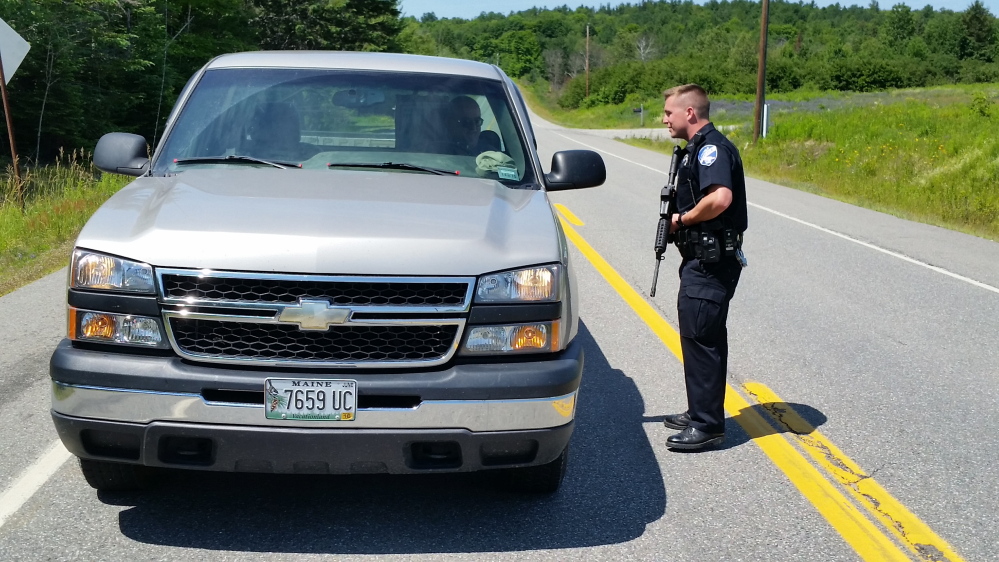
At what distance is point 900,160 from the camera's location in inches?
915

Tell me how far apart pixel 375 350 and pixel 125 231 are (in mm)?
1003

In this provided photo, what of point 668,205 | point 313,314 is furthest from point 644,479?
point 313,314

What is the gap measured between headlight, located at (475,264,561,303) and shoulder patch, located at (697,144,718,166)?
1.36 m

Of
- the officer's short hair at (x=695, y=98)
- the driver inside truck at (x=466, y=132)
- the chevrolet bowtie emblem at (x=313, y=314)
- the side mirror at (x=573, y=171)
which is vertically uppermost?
the officer's short hair at (x=695, y=98)

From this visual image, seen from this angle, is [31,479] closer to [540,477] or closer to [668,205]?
[540,477]

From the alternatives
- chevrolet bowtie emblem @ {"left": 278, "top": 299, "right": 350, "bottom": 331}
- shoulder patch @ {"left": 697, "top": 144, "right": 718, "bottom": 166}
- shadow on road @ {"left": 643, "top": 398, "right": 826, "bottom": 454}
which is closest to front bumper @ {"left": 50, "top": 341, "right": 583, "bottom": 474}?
chevrolet bowtie emblem @ {"left": 278, "top": 299, "right": 350, "bottom": 331}

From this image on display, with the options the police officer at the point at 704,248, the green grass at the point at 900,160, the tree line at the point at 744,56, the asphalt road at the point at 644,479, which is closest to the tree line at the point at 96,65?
the asphalt road at the point at 644,479

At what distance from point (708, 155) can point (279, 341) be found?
89.5 inches

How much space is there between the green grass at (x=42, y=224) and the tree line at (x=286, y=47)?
339 centimetres

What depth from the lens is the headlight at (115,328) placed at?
136 inches

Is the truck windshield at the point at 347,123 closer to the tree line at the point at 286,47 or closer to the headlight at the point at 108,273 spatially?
the headlight at the point at 108,273

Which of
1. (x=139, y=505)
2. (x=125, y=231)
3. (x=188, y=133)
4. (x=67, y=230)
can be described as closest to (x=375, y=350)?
(x=125, y=231)

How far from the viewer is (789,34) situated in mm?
166000

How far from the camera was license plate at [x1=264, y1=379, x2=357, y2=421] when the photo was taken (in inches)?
134
